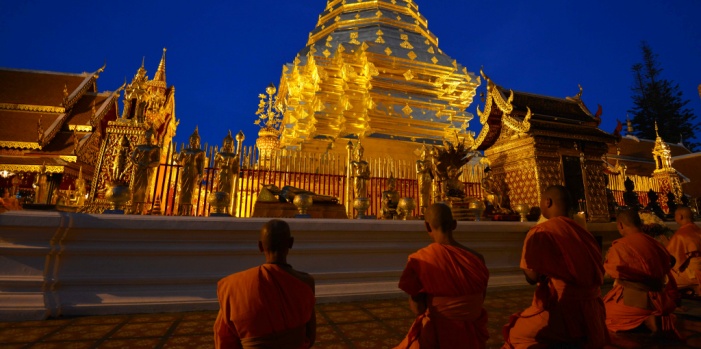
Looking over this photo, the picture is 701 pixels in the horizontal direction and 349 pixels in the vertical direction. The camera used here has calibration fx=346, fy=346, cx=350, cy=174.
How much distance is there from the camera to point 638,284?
8.80 ft

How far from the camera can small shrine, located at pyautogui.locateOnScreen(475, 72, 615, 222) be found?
5.76 metres

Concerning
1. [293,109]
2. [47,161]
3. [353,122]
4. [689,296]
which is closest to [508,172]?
[689,296]

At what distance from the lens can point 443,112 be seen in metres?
11.2

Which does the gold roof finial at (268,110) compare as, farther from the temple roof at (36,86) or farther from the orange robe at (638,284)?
the orange robe at (638,284)

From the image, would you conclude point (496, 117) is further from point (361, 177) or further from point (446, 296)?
point (446, 296)

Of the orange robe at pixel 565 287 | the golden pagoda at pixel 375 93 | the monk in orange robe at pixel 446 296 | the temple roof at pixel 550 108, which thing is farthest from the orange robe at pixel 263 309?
the golden pagoda at pixel 375 93

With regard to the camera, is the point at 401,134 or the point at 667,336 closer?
the point at 667,336

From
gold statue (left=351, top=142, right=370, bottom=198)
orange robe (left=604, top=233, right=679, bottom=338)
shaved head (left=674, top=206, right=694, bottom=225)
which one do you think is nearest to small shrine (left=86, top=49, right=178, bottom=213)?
gold statue (left=351, top=142, right=370, bottom=198)

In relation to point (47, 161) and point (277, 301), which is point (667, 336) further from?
point (47, 161)

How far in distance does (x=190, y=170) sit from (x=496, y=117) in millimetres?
5394

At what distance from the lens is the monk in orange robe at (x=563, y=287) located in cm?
196

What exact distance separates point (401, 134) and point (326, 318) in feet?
25.6

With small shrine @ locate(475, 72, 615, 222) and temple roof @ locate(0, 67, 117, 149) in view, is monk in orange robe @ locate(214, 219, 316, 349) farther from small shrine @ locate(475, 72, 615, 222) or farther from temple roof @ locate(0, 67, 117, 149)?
temple roof @ locate(0, 67, 117, 149)

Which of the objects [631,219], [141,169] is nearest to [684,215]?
[631,219]
